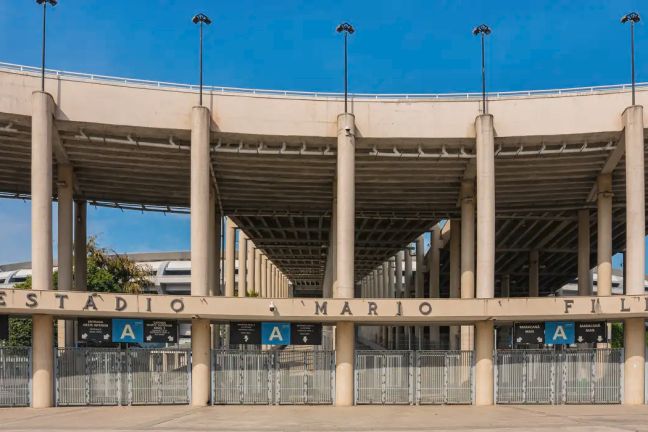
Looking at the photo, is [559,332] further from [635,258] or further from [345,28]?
[345,28]

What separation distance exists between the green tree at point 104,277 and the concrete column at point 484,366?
3650cm

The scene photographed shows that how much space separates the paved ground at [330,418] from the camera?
19.1m

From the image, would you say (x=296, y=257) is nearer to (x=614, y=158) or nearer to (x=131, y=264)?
(x=131, y=264)

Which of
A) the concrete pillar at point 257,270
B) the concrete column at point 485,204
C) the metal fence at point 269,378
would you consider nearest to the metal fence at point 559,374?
the concrete column at point 485,204

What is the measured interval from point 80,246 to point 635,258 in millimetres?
31634

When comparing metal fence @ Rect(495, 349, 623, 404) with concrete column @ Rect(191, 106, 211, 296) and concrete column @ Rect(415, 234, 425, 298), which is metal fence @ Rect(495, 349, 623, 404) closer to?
concrete column @ Rect(191, 106, 211, 296)

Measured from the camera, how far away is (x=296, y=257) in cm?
7788

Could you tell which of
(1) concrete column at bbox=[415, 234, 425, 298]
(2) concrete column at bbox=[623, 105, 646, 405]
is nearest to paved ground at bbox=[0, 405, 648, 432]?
Result: (2) concrete column at bbox=[623, 105, 646, 405]

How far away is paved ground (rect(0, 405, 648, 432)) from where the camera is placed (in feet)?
62.5

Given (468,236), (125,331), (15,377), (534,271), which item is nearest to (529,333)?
(468,236)

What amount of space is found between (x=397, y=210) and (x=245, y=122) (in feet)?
59.9

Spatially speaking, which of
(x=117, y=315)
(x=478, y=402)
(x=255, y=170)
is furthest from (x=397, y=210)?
(x=117, y=315)

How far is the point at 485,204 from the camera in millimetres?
26547

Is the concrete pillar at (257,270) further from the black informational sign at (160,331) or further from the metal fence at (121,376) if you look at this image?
the metal fence at (121,376)
